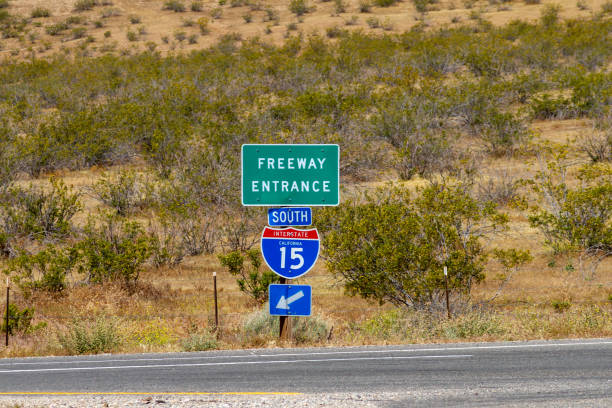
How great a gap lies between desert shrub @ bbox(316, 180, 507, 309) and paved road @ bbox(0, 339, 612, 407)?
561 centimetres

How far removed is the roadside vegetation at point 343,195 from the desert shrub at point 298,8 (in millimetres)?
27556

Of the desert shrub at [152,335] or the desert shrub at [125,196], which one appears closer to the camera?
the desert shrub at [152,335]

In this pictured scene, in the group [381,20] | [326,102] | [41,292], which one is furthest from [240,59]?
[41,292]

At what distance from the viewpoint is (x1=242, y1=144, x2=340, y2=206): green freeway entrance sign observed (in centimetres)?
1079

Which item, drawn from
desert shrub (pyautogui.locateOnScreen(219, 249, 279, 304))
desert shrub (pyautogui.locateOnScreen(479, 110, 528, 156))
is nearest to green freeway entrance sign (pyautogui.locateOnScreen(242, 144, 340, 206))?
desert shrub (pyautogui.locateOnScreen(219, 249, 279, 304))

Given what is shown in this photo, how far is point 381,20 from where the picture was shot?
3059 inches

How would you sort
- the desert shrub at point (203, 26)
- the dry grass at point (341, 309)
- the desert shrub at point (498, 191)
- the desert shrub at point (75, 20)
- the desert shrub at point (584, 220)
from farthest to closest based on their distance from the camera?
the desert shrub at point (75, 20) → the desert shrub at point (203, 26) → the desert shrub at point (498, 191) → the desert shrub at point (584, 220) → the dry grass at point (341, 309)

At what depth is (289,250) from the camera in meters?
10.9

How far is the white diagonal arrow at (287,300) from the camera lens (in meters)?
11.0

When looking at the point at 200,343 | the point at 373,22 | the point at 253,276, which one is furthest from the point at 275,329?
the point at 373,22

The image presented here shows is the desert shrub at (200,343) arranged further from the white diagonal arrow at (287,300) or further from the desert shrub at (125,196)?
the desert shrub at (125,196)

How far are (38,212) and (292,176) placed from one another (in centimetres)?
1742

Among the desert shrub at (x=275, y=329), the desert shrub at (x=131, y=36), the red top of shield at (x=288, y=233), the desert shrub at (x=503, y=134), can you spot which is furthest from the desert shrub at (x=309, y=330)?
the desert shrub at (x=131, y=36)

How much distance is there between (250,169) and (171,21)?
3035 inches
